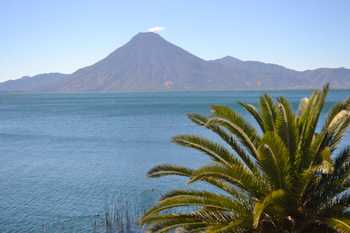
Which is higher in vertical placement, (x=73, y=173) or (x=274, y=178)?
(x=274, y=178)

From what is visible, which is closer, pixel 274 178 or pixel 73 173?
pixel 274 178

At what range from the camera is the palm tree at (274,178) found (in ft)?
34.0

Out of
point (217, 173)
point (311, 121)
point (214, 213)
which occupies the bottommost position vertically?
point (214, 213)

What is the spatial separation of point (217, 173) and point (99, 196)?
82.0 ft

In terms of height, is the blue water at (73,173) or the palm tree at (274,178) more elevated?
the palm tree at (274,178)

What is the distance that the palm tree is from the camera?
34.0ft

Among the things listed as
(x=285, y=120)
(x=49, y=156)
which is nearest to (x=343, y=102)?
(x=285, y=120)

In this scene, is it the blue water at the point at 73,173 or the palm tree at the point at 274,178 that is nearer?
the palm tree at the point at 274,178

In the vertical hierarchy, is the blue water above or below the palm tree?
below

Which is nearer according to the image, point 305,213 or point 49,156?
point 305,213

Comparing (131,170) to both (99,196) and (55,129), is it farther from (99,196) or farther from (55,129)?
(55,129)

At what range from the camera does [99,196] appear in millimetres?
34031

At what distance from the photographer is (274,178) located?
10516mm

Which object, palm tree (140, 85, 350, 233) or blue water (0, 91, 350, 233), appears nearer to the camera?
palm tree (140, 85, 350, 233)
